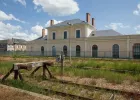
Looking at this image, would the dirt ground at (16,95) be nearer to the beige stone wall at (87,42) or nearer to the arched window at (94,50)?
the beige stone wall at (87,42)

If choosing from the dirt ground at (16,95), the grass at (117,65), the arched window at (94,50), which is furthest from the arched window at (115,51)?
the dirt ground at (16,95)

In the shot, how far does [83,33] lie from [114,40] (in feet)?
26.7

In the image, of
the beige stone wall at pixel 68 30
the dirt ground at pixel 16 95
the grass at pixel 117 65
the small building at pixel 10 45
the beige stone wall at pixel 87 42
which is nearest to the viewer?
the dirt ground at pixel 16 95

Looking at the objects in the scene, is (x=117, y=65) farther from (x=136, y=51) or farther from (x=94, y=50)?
(x=94, y=50)

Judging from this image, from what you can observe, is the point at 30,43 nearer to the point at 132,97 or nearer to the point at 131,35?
the point at 131,35

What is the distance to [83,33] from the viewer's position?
37406 mm

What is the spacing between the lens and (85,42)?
36094 mm

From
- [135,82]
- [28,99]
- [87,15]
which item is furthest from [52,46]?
[28,99]

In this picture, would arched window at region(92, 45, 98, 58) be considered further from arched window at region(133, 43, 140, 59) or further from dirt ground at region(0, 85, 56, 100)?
dirt ground at region(0, 85, 56, 100)

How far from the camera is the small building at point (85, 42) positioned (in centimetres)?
3048

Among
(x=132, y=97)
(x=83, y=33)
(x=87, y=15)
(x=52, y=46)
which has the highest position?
(x=87, y=15)

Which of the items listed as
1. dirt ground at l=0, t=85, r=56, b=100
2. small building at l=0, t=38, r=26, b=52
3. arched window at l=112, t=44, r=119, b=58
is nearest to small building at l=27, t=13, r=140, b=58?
arched window at l=112, t=44, r=119, b=58

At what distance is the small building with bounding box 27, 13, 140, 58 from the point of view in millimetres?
30481

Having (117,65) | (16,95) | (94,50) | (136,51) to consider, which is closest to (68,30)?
(94,50)
